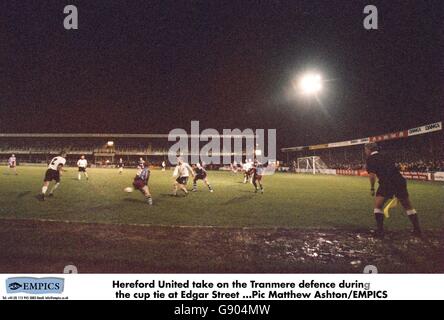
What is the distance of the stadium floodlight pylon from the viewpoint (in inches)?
1662

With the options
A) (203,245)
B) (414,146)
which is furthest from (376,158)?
(414,146)

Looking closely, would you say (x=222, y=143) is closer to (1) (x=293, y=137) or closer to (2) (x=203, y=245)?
(1) (x=293, y=137)

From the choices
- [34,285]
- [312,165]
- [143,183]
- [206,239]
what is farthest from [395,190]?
[312,165]

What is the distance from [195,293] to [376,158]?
500 centimetres

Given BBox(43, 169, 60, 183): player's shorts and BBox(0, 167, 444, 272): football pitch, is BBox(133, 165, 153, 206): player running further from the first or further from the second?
BBox(43, 169, 60, 183): player's shorts

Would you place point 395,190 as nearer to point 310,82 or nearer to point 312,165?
point 310,82

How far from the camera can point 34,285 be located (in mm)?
4145

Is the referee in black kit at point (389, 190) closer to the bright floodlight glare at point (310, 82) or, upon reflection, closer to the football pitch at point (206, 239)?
the football pitch at point (206, 239)

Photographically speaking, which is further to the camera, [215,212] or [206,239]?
[215,212]

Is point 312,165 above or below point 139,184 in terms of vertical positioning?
above

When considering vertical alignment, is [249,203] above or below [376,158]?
below

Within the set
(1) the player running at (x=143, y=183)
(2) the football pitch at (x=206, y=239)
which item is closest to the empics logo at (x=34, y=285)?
(2) the football pitch at (x=206, y=239)

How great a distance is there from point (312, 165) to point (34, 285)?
142 feet

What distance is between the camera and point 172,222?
762cm
